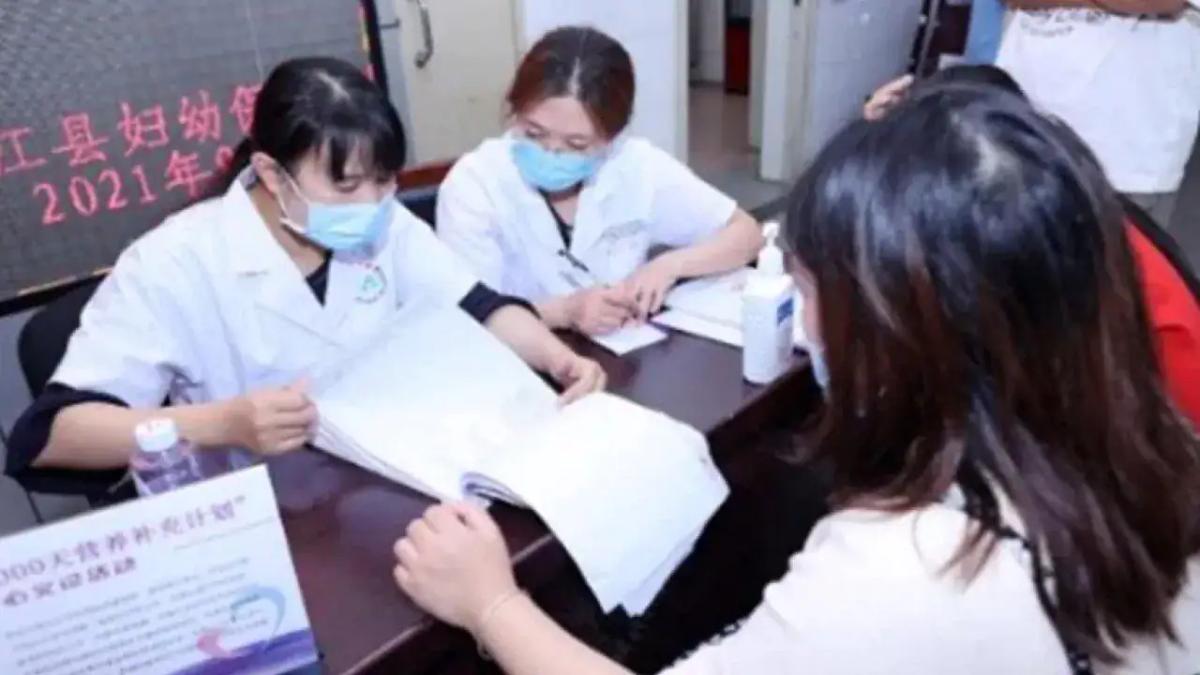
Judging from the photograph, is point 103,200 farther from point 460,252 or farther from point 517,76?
point 517,76

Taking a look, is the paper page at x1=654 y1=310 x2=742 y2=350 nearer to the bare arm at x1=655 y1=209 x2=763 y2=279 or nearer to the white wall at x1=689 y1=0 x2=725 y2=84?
the bare arm at x1=655 y1=209 x2=763 y2=279

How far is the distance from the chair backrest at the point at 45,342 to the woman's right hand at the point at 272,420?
0.36m

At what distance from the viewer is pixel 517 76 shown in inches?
60.2

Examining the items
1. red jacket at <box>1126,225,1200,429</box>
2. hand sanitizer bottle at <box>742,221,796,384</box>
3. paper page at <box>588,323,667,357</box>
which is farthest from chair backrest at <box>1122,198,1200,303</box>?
paper page at <box>588,323,667,357</box>

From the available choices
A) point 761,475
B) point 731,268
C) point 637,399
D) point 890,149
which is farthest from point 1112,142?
point 890,149

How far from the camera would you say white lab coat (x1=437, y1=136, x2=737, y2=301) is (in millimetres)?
1601

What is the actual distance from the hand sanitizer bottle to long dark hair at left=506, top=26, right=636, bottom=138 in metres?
0.44

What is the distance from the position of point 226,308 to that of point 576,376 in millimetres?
485

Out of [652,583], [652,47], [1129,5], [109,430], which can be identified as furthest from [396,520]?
[652,47]

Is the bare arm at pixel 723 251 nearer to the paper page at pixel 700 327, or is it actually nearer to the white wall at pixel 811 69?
the paper page at pixel 700 327

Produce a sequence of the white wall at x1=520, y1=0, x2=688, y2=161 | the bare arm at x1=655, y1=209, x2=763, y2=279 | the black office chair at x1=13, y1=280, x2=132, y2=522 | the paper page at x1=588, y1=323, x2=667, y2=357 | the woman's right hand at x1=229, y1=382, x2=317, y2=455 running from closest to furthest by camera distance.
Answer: the woman's right hand at x1=229, y1=382, x2=317, y2=455 → the black office chair at x1=13, y1=280, x2=132, y2=522 → the paper page at x1=588, y1=323, x2=667, y2=357 → the bare arm at x1=655, y1=209, x2=763, y2=279 → the white wall at x1=520, y1=0, x2=688, y2=161

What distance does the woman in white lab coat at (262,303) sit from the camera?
1.06m

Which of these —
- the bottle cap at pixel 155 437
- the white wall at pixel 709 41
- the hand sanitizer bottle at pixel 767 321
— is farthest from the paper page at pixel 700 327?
the white wall at pixel 709 41

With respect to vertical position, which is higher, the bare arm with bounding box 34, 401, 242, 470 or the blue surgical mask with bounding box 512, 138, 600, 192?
the blue surgical mask with bounding box 512, 138, 600, 192
